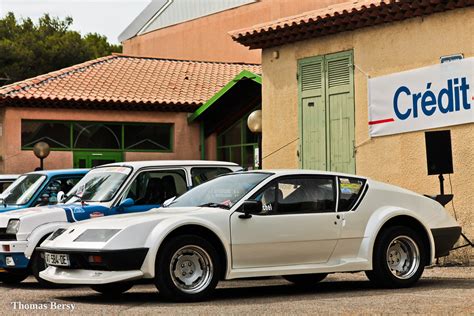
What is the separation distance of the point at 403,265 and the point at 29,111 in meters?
19.1

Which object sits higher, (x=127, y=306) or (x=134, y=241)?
(x=134, y=241)

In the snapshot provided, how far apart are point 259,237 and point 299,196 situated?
0.82m

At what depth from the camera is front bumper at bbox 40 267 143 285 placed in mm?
10211

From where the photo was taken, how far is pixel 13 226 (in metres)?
13.1

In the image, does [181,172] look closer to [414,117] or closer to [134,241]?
[134,241]

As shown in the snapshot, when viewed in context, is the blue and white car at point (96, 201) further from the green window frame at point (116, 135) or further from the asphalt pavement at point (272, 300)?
the green window frame at point (116, 135)

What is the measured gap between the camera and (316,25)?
19.3m

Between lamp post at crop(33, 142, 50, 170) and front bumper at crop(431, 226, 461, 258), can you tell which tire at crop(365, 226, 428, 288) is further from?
lamp post at crop(33, 142, 50, 170)

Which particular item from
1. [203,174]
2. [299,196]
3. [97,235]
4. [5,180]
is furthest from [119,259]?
[5,180]

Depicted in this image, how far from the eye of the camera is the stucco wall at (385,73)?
16.4 meters

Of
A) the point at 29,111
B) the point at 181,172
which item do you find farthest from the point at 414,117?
the point at 29,111

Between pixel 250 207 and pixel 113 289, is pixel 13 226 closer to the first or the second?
pixel 113 289

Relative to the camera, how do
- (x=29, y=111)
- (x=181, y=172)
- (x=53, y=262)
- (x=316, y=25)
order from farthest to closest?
(x=29, y=111), (x=316, y=25), (x=181, y=172), (x=53, y=262)

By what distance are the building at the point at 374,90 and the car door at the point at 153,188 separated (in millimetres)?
5027
